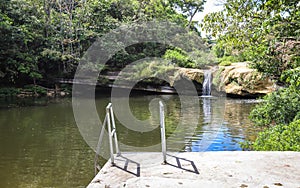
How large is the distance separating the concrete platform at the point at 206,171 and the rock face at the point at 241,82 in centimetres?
1089

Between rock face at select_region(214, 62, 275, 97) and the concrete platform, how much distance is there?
10.9 m

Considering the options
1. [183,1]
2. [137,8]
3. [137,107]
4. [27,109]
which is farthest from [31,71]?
[183,1]

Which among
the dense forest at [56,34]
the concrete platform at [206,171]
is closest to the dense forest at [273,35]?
the concrete platform at [206,171]

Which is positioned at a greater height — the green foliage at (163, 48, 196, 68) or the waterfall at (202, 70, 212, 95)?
the green foliage at (163, 48, 196, 68)

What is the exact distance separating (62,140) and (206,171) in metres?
5.56

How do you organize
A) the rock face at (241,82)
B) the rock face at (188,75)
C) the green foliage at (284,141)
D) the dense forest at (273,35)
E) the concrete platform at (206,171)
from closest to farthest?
the concrete platform at (206,171) → the dense forest at (273,35) → the green foliage at (284,141) → the rock face at (241,82) → the rock face at (188,75)

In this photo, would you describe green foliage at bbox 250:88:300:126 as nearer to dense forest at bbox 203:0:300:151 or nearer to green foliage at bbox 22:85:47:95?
dense forest at bbox 203:0:300:151

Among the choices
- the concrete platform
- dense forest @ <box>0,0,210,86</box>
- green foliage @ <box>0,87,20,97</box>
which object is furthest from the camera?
green foliage @ <box>0,87,20,97</box>

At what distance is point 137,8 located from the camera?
2227 centimetres

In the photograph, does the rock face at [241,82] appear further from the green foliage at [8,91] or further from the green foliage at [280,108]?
the green foliage at [8,91]

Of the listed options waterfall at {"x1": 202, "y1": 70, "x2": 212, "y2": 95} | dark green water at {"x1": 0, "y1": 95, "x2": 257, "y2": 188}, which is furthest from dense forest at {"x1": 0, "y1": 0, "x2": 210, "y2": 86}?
dark green water at {"x1": 0, "y1": 95, "x2": 257, "y2": 188}

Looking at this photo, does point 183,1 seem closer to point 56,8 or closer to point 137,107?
point 56,8

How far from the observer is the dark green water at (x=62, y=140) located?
16.6 feet

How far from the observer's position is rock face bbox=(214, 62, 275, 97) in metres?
13.8
